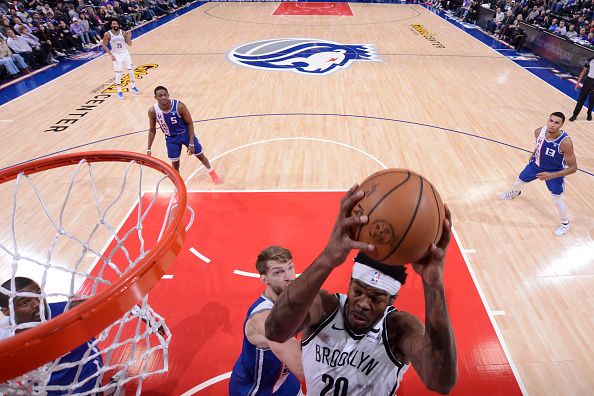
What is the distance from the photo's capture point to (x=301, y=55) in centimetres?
1247

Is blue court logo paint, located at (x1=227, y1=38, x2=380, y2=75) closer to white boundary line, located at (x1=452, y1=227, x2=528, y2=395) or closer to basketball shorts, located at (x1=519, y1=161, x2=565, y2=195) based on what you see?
basketball shorts, located at (x1=519, y1=161, x2=565, y2=195)

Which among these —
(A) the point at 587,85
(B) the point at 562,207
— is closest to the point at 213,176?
(B) the point at 562,207

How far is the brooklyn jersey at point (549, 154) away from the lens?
4414mm

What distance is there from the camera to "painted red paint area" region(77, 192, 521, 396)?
3.18m

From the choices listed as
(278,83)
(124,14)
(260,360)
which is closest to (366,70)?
(278,83)

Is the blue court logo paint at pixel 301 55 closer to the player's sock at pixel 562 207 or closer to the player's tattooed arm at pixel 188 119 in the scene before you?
the player's tattooed arm at pixel 188 119

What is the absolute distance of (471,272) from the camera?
416cm

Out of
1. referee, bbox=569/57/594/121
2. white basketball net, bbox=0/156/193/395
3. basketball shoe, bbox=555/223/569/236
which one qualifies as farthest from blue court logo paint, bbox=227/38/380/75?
basketball shoe, bbox=555/223/569/236

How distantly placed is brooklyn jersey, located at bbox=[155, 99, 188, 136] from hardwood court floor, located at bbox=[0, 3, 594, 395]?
91 cm

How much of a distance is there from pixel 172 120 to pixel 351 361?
14.4 feet

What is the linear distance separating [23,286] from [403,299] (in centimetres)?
323

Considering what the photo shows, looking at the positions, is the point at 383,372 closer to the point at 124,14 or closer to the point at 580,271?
the point at 580,271

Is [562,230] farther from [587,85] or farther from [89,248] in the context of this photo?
[89,248]

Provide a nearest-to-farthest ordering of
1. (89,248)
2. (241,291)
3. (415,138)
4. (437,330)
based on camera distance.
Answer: (437,330) < (89,248) < (241,291) < (415,138)
